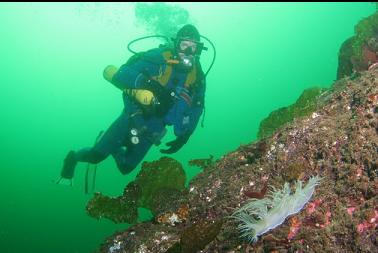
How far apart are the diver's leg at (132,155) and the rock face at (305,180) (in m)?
4.01

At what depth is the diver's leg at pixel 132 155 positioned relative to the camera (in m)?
7.20

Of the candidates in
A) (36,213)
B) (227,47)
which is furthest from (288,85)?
(36,213)

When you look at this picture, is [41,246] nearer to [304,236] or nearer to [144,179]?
[144,179]

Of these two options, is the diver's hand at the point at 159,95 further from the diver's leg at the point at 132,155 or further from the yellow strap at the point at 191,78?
the diver's leg at the point at 132,155

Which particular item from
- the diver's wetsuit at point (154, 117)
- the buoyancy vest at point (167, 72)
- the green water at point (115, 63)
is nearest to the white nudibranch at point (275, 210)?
the diver's wetsuit at point (154, 117)

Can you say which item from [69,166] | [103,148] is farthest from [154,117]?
[69,166]

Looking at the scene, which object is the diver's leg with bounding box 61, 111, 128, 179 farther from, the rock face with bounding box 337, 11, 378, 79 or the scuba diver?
the rock face with bounding box 337, 11, 378, 79

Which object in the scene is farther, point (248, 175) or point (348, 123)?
point (248, 175)

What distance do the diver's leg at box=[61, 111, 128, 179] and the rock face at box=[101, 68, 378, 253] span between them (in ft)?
14.1

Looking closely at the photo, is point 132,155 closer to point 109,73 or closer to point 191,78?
point 109,73

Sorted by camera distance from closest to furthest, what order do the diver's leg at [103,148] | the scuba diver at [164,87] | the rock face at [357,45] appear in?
the rock face at [357,45]
the scuba diver at [164,87]
the diver's leg at [103,148]

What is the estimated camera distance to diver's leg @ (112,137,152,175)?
720 centimetres

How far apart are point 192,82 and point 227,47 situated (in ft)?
442

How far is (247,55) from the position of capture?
144875mm
